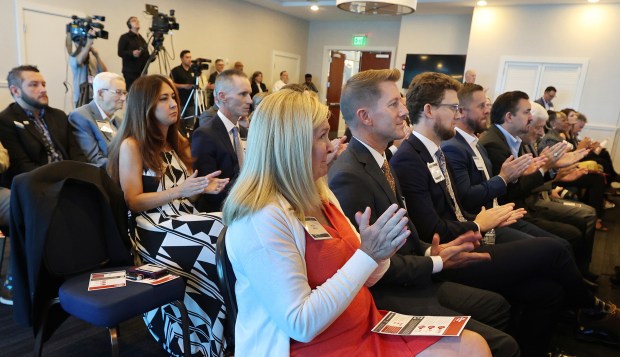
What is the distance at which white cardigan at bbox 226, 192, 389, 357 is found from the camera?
98 centimetres

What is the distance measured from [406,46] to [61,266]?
30.8 feet

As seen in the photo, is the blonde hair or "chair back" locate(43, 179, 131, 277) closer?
the blonde hair

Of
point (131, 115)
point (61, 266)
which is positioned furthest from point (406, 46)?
point (61, 266)

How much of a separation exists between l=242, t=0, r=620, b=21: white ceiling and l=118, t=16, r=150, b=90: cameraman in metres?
3.66

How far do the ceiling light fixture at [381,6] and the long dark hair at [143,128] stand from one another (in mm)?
2606

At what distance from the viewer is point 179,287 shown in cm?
169

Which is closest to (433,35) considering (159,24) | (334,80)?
(334,80)

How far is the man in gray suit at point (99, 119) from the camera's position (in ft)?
Result: 10.5

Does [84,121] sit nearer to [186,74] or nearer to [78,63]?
[78,63]

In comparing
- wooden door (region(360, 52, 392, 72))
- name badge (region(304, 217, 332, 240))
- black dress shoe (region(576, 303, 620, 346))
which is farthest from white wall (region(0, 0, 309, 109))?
black dress shoe (region(576, 303, 620, 346))

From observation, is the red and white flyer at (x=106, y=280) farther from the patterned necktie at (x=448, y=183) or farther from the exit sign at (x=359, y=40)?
the exit sign at (x=359, y=40)

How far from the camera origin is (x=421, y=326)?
1.19 meters

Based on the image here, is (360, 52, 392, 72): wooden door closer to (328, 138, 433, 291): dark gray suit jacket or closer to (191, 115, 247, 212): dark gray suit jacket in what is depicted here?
(191, 115, 247, 212): dark gray suit jacket

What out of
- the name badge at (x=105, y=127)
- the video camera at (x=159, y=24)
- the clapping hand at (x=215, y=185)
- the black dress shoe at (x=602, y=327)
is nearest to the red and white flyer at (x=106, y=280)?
the clapping hand at (x=215, y=185)
